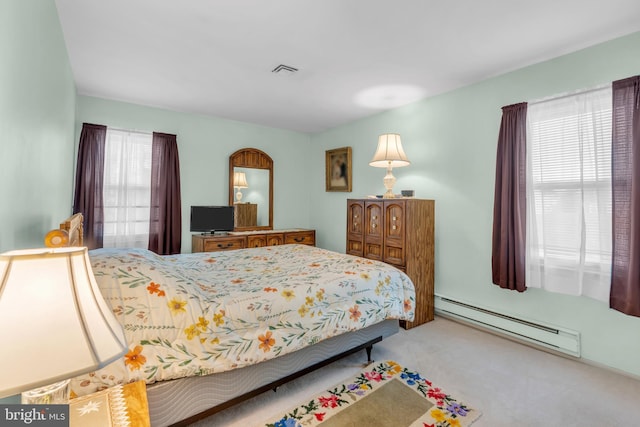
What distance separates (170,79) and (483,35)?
119 inches

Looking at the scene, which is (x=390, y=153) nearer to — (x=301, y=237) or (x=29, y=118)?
(x=301, y=237)

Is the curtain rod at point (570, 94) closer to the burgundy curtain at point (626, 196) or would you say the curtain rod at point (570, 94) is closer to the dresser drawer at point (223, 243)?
the burgundy curtain at point (626, 196)

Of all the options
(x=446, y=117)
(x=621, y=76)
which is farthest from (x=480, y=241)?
(x=621, y=76)

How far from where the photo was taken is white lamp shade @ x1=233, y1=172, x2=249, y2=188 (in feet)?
15.8

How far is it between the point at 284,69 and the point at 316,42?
57 centimetres

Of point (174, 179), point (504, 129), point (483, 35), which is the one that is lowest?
point (174, 179)

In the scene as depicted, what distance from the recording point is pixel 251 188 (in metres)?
5.00

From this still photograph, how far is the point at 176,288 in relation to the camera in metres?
1.65

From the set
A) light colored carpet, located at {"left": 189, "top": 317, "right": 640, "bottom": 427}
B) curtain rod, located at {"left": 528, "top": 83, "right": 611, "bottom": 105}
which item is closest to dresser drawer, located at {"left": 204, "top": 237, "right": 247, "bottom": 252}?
light colored carpet, located at {"left": 189, "top": 317, "right": 640, "bottom": 427}

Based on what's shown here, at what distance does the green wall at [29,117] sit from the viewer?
3.93 feet

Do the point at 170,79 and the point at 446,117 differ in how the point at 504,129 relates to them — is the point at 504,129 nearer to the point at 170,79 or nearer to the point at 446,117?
the point at 446,117

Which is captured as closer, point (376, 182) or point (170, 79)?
point (170, 79)

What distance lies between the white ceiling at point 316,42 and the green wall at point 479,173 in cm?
16

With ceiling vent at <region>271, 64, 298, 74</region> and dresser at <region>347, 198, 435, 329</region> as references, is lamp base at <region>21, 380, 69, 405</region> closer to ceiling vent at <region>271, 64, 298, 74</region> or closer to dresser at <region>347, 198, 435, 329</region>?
ceiling vent at <region>271, 64, 298, 74</region>
